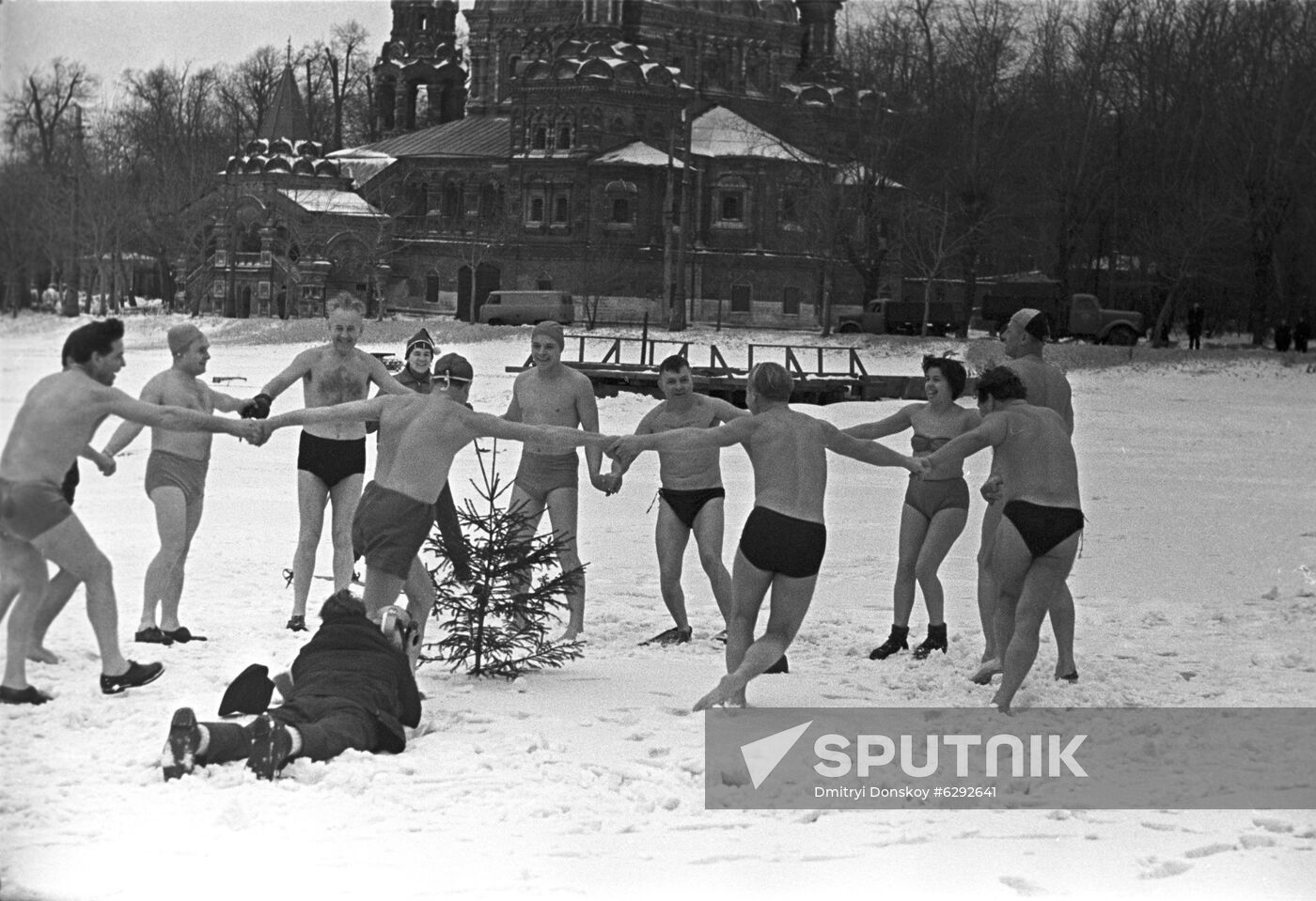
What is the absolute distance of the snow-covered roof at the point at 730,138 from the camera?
40.9 ft

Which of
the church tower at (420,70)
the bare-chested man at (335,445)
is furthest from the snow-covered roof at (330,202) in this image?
the bare-chested man at (335,445)

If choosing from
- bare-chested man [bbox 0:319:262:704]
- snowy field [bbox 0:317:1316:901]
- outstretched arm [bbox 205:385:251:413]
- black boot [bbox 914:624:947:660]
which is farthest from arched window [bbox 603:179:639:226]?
bare-chested man [bbox 0:319:262:704]

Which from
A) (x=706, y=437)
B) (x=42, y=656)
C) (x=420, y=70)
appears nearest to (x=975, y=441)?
(x=706, y=437)

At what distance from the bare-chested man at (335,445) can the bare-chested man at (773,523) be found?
187 centimetres

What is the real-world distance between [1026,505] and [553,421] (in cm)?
243

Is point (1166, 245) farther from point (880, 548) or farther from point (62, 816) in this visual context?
point (62, 816)

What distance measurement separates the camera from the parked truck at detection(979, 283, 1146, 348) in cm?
1212

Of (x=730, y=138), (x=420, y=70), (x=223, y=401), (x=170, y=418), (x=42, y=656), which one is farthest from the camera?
(x=730, y=138)

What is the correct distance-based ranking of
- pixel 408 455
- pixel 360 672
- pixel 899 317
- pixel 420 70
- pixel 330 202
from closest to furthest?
pixel 360 672
pixel 408 455
pixel 420 70
pixel 330 202
pixel 899 317

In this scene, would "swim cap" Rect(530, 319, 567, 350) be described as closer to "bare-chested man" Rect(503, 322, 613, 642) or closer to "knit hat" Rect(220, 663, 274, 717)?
"bare-chested man" Rect(503, 322, 613, 642)

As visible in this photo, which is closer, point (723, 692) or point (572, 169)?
point (723, 692)

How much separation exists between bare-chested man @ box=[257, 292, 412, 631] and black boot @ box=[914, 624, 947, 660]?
9.22ft

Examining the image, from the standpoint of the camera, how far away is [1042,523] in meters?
8.19

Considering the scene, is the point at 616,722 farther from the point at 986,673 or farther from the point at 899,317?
the point at 899,317
